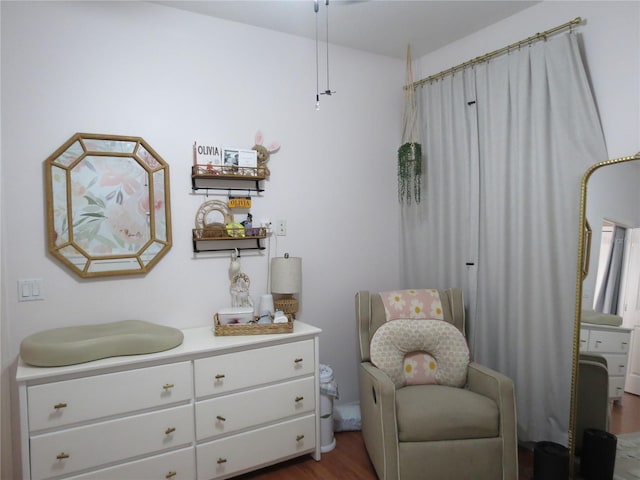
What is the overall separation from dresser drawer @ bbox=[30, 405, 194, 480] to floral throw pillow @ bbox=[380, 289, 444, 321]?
125cm

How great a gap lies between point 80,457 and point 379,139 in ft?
8.72

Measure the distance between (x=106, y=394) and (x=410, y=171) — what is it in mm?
2330

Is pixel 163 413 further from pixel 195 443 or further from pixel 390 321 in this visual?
pixel 390 321

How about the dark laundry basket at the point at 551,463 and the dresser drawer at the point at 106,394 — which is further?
the dark laundry basket at the point at 551,463

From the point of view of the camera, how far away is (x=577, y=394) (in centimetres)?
220

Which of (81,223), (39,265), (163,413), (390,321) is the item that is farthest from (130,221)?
(390,321)

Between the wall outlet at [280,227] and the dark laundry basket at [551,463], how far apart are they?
6.13ft

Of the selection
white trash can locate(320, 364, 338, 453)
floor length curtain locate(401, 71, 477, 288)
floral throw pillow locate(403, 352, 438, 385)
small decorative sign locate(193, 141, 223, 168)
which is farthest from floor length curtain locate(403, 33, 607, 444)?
small decorative sign locate(193, 141, 223, 168)

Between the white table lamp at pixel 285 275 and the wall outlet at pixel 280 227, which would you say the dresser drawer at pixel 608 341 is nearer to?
the white table lamp at pixel 285 275

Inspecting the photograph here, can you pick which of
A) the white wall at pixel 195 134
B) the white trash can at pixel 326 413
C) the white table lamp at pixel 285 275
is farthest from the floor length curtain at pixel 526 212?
the white table lamp at pixel 285 275

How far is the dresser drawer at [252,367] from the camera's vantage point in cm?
210

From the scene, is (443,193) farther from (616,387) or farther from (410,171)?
(616,387)

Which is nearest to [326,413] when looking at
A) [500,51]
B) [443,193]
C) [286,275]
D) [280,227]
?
[286,275]

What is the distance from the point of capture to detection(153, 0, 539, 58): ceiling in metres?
2.41
